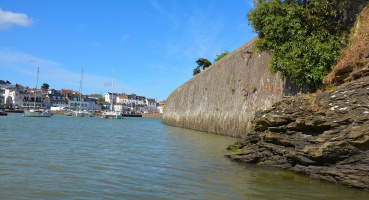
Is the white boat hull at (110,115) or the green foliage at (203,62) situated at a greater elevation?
the green foliage at (203,62)

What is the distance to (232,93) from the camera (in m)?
31.1

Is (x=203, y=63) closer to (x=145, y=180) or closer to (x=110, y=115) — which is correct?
(x=110, y=115)

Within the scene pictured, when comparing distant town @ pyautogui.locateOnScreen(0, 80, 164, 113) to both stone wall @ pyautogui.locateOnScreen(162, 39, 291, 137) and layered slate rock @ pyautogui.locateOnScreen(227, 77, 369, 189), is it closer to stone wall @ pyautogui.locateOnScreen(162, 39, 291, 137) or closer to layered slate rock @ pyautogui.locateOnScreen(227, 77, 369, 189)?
stone wall @ pyautogui.locateOnScreen(162, 39, 291, 137)

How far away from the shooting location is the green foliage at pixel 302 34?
17.2 m

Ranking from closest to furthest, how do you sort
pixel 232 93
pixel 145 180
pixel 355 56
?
pixel 145 180 < pixel 355 56 < pixel 232 93

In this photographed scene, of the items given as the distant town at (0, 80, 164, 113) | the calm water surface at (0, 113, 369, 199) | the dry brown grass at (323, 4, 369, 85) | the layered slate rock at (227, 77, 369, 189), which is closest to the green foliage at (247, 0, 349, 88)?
the dry brown grass at (323, 4, 369, 85)

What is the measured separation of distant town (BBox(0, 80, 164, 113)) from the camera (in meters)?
135

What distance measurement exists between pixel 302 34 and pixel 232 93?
44.4 feet

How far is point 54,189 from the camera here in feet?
29.2

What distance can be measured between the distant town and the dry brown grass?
3587 inches

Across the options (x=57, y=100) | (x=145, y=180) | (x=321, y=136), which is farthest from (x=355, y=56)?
(x=57, y=100)

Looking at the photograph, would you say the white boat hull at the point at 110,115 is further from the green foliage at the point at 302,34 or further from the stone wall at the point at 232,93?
the green foliage at the point at 302,34

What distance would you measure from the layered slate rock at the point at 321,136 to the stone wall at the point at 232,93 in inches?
343

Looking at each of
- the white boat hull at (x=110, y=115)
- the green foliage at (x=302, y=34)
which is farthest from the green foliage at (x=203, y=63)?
the green foliage at (x=302, y=34)
